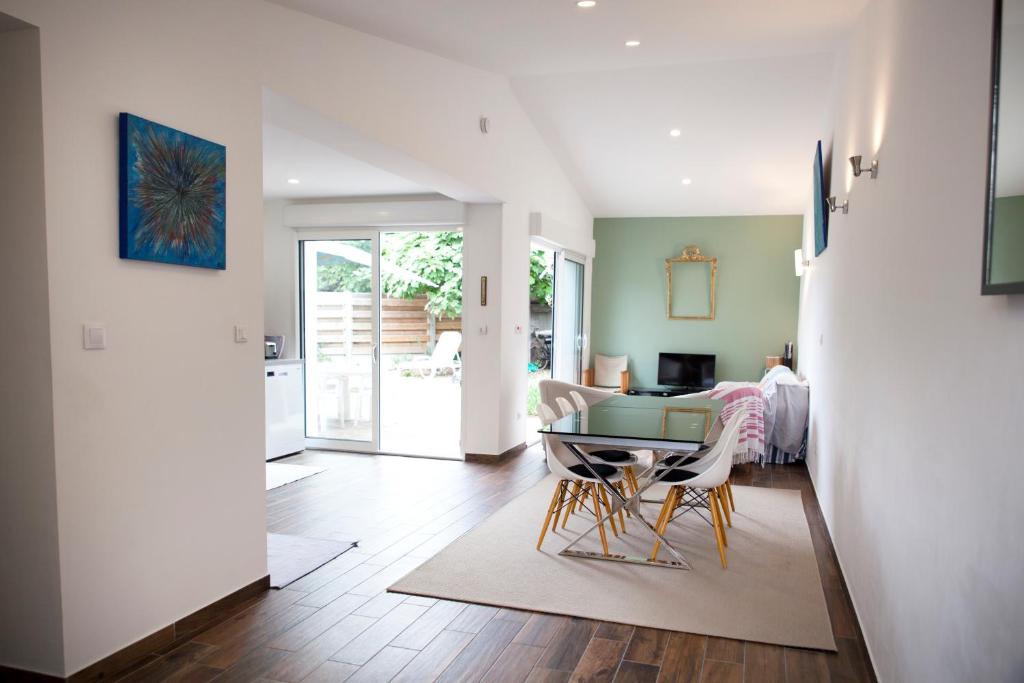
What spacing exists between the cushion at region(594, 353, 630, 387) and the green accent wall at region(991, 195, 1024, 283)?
8.52m

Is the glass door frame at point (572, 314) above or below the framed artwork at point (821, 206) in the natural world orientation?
below

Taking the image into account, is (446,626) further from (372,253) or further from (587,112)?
(587,112)

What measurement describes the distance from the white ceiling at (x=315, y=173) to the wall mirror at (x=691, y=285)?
14.1 ft

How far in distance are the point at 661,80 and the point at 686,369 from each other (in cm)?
463

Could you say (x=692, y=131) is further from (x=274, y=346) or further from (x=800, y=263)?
(x=274, y=346)

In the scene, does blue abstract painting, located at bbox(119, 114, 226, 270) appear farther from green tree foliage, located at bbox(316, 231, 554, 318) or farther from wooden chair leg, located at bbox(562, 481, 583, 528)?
green tree foliage, located at bbox(316, 231, 554, 318)

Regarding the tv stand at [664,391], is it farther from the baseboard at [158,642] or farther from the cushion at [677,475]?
the baseboard at [158,642]

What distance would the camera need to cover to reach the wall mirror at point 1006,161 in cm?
140

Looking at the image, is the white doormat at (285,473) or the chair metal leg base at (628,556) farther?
the white doormat at (285,473)

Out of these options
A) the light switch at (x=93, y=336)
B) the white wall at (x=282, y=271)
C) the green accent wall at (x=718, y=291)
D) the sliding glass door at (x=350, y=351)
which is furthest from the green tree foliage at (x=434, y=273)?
the light switch at (x=93, y=336)

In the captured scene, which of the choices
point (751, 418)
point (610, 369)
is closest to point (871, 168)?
point (751, 418)

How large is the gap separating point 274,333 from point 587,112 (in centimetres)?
381

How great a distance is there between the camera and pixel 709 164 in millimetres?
8055

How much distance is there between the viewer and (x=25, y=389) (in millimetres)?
2496
